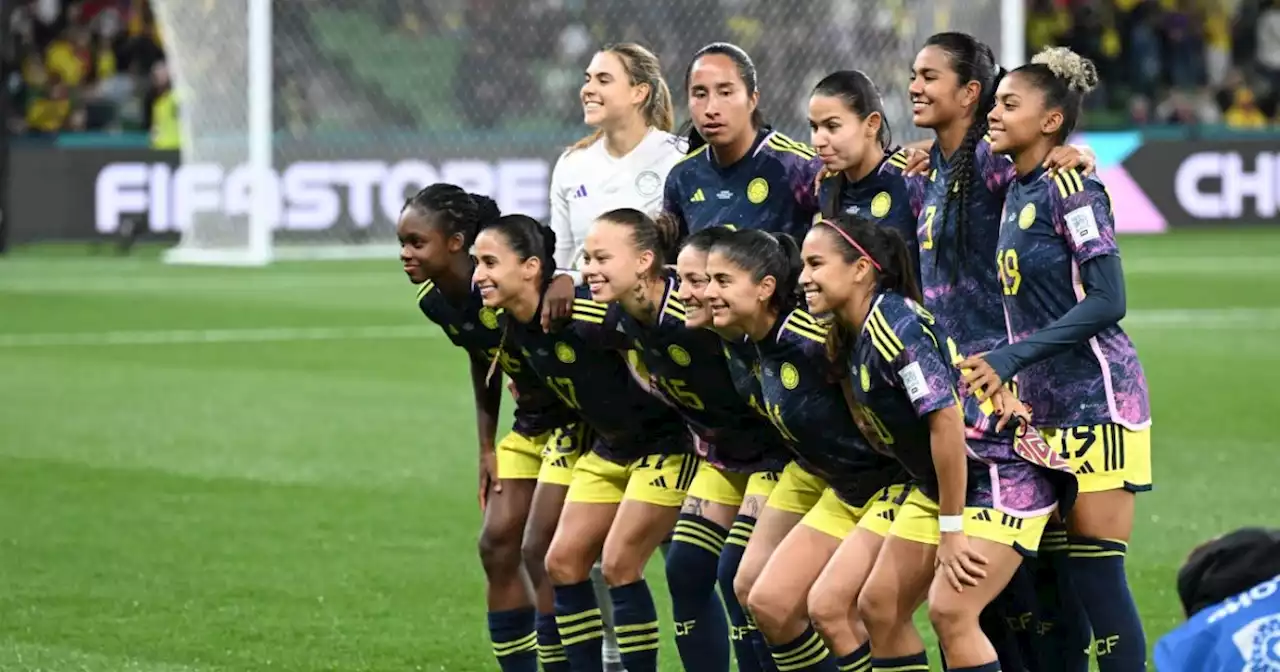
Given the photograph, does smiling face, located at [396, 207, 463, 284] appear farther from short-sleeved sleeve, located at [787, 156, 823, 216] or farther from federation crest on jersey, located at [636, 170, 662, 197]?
short-sleeved sleeve, located at [787, 156, 823, 216]

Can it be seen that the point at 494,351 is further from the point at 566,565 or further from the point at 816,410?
the point at 816,410

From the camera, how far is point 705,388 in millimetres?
6004

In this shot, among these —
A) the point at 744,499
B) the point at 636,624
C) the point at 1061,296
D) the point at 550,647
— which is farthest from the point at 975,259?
the point at 550,647

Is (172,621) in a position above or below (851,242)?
below

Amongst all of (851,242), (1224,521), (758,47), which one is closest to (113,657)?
(851,242)

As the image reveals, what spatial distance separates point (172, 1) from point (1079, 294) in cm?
1756

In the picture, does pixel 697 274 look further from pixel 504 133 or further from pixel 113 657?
pixel 504 133

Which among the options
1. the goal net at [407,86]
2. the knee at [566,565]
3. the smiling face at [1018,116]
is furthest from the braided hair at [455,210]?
the goal net at [407,86]

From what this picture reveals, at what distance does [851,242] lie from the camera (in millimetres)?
5297

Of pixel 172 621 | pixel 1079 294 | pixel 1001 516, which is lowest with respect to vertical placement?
pixel 172 621

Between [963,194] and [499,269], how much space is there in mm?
1357

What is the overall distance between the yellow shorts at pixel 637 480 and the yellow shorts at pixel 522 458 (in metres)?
0.30

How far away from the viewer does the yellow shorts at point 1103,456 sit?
556 centimetres

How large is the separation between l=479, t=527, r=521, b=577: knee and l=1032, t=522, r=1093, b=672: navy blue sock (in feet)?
5.18
